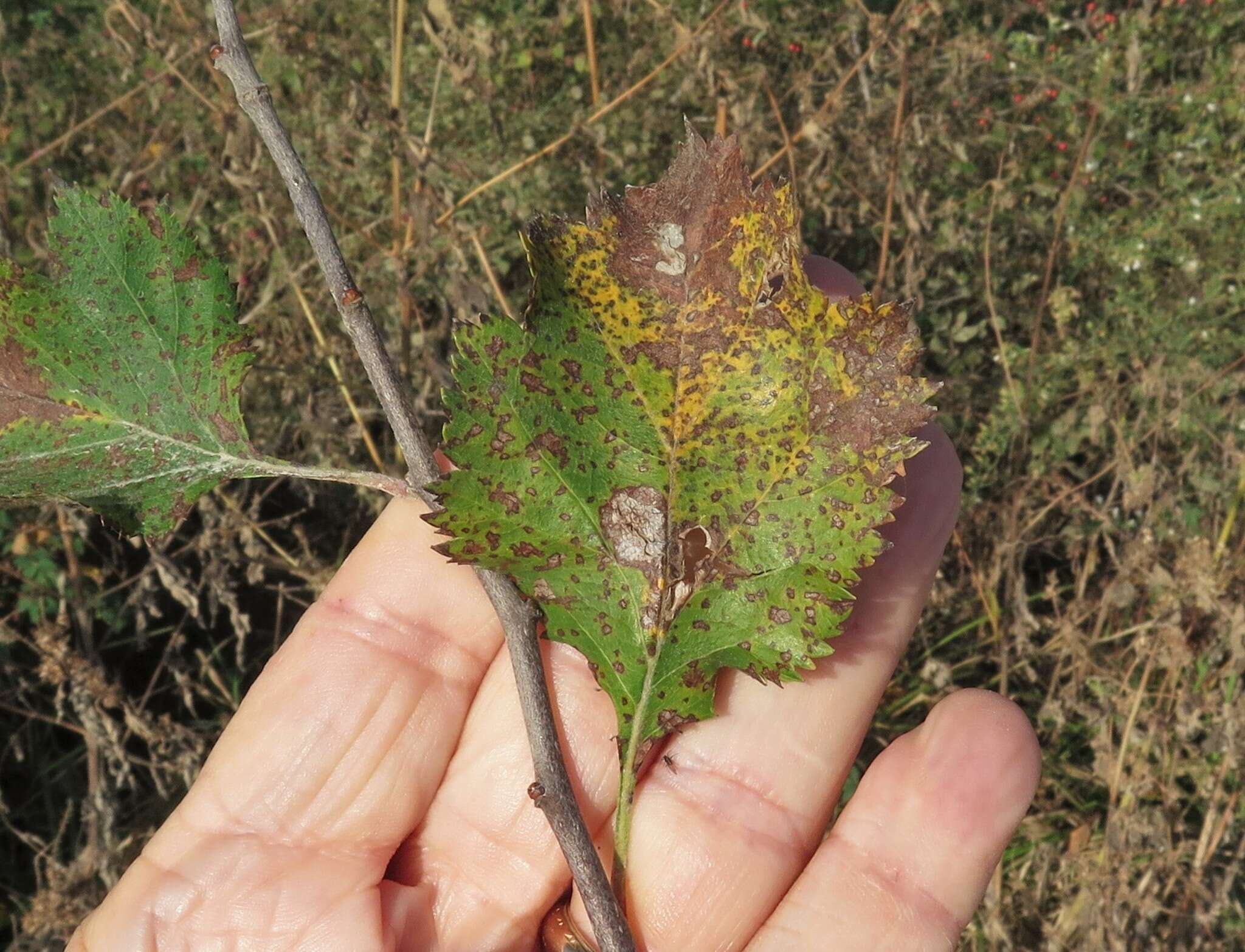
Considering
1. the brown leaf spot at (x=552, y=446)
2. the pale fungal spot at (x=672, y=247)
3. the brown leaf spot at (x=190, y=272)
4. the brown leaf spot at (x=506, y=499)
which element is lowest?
the brown leaf spot at (x=506, y=499)

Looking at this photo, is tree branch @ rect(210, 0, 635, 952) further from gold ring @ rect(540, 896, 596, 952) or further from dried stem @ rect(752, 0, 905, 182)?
dried stem @ rect(752, 0, 905, 182)

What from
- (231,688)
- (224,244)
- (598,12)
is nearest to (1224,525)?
(598,12)

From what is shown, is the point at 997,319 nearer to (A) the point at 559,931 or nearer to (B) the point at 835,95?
(B) the point at 835,95

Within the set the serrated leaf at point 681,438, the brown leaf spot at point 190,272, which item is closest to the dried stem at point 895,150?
the serrated leaf at point 681,438

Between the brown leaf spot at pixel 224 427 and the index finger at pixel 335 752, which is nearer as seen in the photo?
the brown leaf spot at pixel 224 427

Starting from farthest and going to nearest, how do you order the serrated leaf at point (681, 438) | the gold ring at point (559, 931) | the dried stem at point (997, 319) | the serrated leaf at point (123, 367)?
the dried stem at point (997, 319) < the gold ring at point (559, 931) < the serrated leaf at point (123, 367) < the serrated leaf at point (681, 438)

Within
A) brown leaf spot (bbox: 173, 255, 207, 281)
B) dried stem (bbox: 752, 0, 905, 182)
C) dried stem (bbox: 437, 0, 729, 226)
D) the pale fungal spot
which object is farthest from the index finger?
dried stem (bbox: 752, 0, 905, 182)

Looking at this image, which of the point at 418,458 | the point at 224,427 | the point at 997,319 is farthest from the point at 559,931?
the point at 997,319

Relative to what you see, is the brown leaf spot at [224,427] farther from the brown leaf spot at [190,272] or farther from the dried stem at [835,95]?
the dried stem at [835,95]
